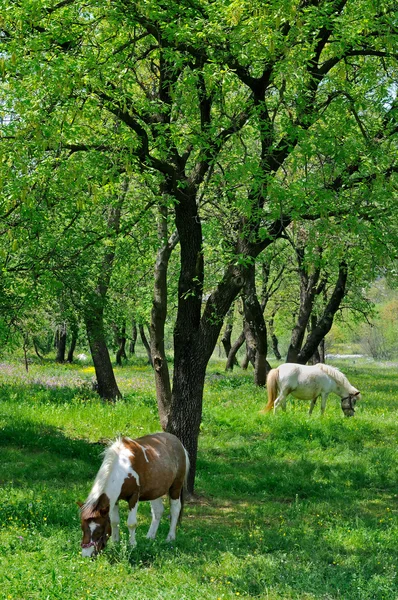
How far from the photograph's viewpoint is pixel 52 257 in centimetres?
1485

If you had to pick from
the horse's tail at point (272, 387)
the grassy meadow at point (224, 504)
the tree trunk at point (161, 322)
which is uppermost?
the tree trunk at point (161, 322)

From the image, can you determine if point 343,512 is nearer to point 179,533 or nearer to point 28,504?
point 179,533

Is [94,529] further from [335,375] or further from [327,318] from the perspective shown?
[327,318]

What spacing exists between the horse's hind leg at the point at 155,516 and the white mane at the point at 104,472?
1.41m

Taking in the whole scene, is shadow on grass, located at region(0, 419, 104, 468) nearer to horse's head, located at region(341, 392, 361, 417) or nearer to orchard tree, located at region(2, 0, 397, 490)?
orchard tree, located at region(2, 0, 397, 490)

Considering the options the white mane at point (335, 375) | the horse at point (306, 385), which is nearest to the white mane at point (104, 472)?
the horse at point (306, 385)

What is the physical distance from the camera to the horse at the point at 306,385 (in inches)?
905

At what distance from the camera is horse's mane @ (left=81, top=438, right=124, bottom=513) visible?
9500mm

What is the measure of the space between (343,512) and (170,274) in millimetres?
14625

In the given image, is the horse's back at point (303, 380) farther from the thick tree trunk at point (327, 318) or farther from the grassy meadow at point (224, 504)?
the thick tree trunk at point (327, 318)

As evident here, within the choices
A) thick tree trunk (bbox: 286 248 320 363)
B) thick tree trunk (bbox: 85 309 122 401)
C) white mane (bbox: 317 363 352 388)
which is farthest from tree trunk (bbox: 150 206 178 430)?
thick tree trunk (bbox: 286 248 320 363)

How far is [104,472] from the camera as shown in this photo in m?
10.0

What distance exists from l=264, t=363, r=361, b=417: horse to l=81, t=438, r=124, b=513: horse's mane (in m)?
12.6

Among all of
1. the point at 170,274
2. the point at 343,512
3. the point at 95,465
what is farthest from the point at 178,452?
the point at 170,274
